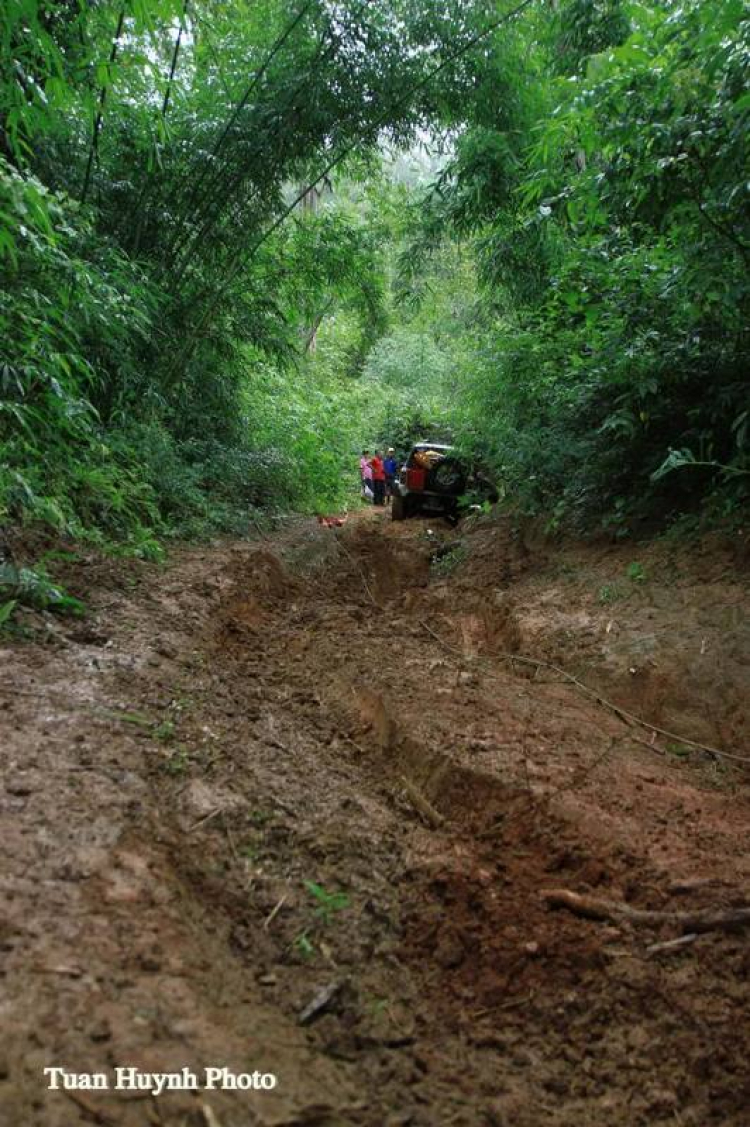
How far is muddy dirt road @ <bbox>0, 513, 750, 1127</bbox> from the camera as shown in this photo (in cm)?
114

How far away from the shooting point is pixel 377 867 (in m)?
1.93

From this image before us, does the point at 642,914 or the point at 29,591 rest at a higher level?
the point at 29,591

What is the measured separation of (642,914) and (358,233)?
7648 mm

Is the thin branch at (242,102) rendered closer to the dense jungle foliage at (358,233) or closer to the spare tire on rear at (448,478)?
the dense jungle foliage at (358,233)

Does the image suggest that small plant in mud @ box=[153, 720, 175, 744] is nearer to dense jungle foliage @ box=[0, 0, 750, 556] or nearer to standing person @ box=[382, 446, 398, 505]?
dense jungle foliage @ box=[0, 0, 750, 556]

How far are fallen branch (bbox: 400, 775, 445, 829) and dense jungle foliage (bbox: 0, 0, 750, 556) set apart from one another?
79.1 inches

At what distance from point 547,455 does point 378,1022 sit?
4547mm

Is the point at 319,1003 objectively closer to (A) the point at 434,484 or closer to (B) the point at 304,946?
(B) the point at 304,946

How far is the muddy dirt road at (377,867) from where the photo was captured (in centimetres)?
114

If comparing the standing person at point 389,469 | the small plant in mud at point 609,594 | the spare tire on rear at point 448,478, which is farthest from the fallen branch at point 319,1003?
the standing person at point 389,469

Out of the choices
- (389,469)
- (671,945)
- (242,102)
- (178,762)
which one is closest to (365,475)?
(389,469)

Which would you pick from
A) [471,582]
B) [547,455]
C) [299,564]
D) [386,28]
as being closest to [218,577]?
[299,564]

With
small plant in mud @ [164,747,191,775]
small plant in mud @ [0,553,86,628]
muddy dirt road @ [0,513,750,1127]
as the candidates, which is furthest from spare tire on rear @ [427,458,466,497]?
small plant in mud @ [164,747,191,775]

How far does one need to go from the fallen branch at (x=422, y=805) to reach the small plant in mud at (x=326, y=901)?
0.56m
